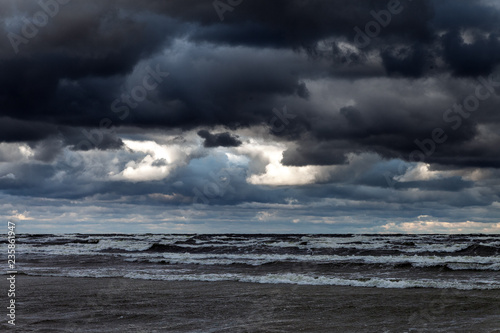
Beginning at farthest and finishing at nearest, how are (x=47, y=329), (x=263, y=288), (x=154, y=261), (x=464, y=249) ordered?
(x=464, y=249)
(x=154, y=261)
(x=263, y=288)
(x=47, y=329)

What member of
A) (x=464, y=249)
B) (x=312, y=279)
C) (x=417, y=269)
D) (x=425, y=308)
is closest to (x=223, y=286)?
(x=312, y=279)

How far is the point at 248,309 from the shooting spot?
52.8 feet

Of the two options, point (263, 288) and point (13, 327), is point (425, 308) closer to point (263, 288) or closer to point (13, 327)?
point (263, 288)

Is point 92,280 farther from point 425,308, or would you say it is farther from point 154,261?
point 425,308

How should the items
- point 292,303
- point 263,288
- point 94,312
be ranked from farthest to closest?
point 263,288 → point 292,303 → point 94,312

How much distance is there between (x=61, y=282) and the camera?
2419 centimetres

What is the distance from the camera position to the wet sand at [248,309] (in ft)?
43.6

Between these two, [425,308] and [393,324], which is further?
[425,308]

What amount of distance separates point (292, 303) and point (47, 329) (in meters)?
7.95

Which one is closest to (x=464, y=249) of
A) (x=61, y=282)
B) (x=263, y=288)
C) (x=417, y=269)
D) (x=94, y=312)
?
(x=417, y=269)

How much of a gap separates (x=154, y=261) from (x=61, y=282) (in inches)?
586

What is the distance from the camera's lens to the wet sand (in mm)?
13297

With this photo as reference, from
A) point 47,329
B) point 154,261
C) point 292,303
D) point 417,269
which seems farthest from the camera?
point 154,261

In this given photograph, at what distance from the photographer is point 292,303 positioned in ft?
56.1
